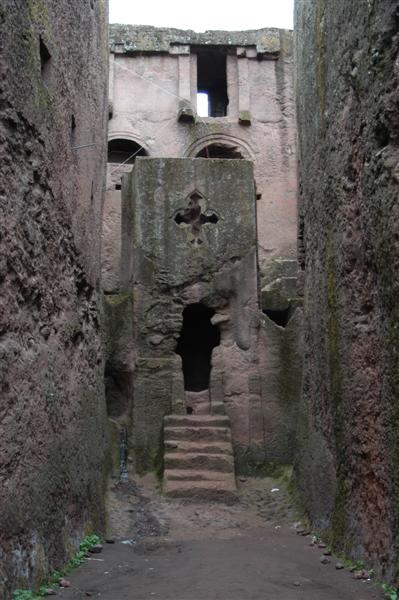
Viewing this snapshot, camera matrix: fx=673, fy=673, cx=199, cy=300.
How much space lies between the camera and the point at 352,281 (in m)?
5.25

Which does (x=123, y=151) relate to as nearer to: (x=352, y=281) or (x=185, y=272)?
(x=185, y=272)

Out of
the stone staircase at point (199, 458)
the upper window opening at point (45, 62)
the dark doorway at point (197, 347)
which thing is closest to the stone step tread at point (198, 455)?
the stone staircase at point (199, 458)

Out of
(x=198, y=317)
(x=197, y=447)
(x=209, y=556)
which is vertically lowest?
(x=209, y=556)

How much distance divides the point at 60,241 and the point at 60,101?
1.21 meters

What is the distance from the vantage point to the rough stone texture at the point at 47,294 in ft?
13.8

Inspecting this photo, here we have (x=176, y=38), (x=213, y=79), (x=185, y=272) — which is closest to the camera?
(x=185, y=272)

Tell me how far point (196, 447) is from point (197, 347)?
9.03 feet

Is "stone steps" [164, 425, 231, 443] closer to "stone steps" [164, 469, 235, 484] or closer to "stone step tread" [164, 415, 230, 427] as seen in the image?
"stone step tread" [164, 415, 230, 427]

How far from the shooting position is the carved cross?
31.8ft

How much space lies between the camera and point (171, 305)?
9367 millimetres

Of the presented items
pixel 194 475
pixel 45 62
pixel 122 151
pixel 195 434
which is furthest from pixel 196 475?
pixel 122 151

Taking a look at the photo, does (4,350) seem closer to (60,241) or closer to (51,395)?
(51,395)

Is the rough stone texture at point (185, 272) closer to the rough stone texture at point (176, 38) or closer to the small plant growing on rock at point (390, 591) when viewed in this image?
the small plant growing on rock at point (390, 591)

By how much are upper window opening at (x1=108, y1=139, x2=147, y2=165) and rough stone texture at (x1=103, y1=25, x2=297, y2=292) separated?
28 cm
